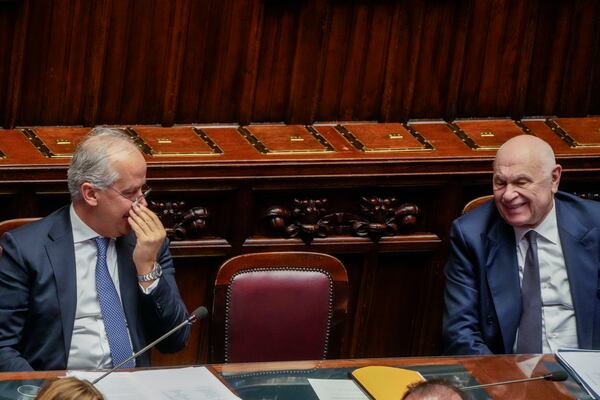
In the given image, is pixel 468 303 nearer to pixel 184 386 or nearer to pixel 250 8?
pixel 184 386

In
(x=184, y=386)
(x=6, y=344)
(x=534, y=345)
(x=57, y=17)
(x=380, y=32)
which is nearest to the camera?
(x=184, y=386)

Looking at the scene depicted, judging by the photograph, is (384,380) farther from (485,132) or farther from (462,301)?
(485,132)

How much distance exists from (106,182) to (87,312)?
1.38 ft

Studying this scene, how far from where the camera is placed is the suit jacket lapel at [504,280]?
15.8ft

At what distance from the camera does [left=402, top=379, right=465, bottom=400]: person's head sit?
10.0 ft

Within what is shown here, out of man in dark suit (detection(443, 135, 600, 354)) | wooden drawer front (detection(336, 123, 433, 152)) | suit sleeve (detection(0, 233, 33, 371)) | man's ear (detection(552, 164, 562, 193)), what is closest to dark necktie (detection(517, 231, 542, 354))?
man in dark suit (detection(443, 135, 600, 354))

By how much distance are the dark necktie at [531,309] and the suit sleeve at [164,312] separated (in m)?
1.20

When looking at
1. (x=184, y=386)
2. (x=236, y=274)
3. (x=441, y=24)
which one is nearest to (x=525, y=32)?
(x=441, y=24)

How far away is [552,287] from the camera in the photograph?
16.0 feet

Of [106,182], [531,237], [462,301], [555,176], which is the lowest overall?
[462,301]

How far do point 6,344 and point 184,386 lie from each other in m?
0.70

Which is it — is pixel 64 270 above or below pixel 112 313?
above

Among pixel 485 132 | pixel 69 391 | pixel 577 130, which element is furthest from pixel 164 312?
pixel 577 130

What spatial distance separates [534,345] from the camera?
4.78 metres
